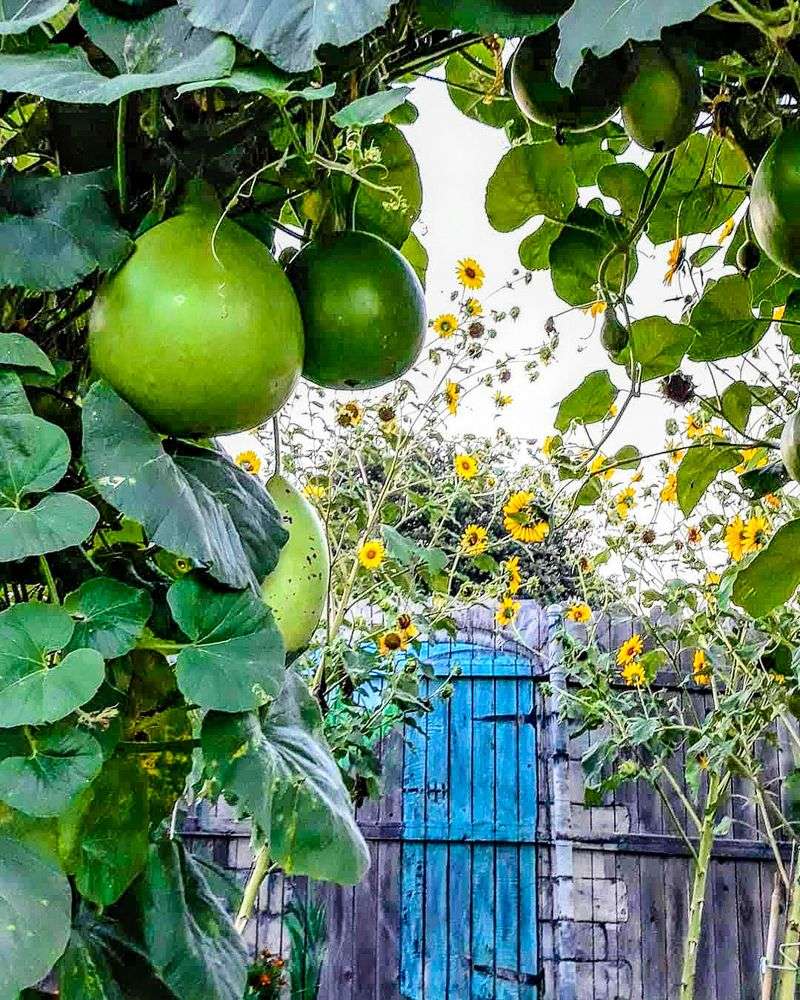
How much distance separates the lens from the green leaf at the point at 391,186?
62 centimetres

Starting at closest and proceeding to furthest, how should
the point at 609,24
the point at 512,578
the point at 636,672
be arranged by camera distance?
Result: 1. the point at 609,24
2. the point at 512,578
3. the point at 636,672

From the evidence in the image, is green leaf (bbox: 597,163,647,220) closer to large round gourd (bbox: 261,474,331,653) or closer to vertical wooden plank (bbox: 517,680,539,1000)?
large round gourd (bbox: 261,474,331,653)

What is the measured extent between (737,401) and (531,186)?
404 millimetres

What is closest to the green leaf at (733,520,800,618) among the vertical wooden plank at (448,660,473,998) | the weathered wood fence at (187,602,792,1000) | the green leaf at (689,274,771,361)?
the green leaf at (689,274,771,361)

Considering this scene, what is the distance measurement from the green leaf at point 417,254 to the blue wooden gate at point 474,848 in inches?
131

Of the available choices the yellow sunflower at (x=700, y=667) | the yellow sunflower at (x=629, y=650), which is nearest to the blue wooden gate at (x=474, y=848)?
the yellow sunflower at (x=629, y=650)

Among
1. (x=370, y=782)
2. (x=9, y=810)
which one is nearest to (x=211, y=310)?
(x=9, y=810)

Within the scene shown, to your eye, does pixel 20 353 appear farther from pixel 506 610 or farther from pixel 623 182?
pixel 506 610

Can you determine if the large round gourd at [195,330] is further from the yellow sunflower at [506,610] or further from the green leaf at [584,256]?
the yellow sunflower at [506,610]

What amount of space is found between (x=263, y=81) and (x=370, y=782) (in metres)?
2.54

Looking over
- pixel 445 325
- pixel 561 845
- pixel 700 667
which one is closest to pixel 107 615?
pixel 445 325

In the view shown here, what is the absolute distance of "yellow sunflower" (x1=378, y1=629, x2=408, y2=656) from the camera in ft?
8.45

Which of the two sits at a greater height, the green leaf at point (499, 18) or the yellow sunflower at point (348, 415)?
the yellow sunflower at point (348, 415)

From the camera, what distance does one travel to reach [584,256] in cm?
76
